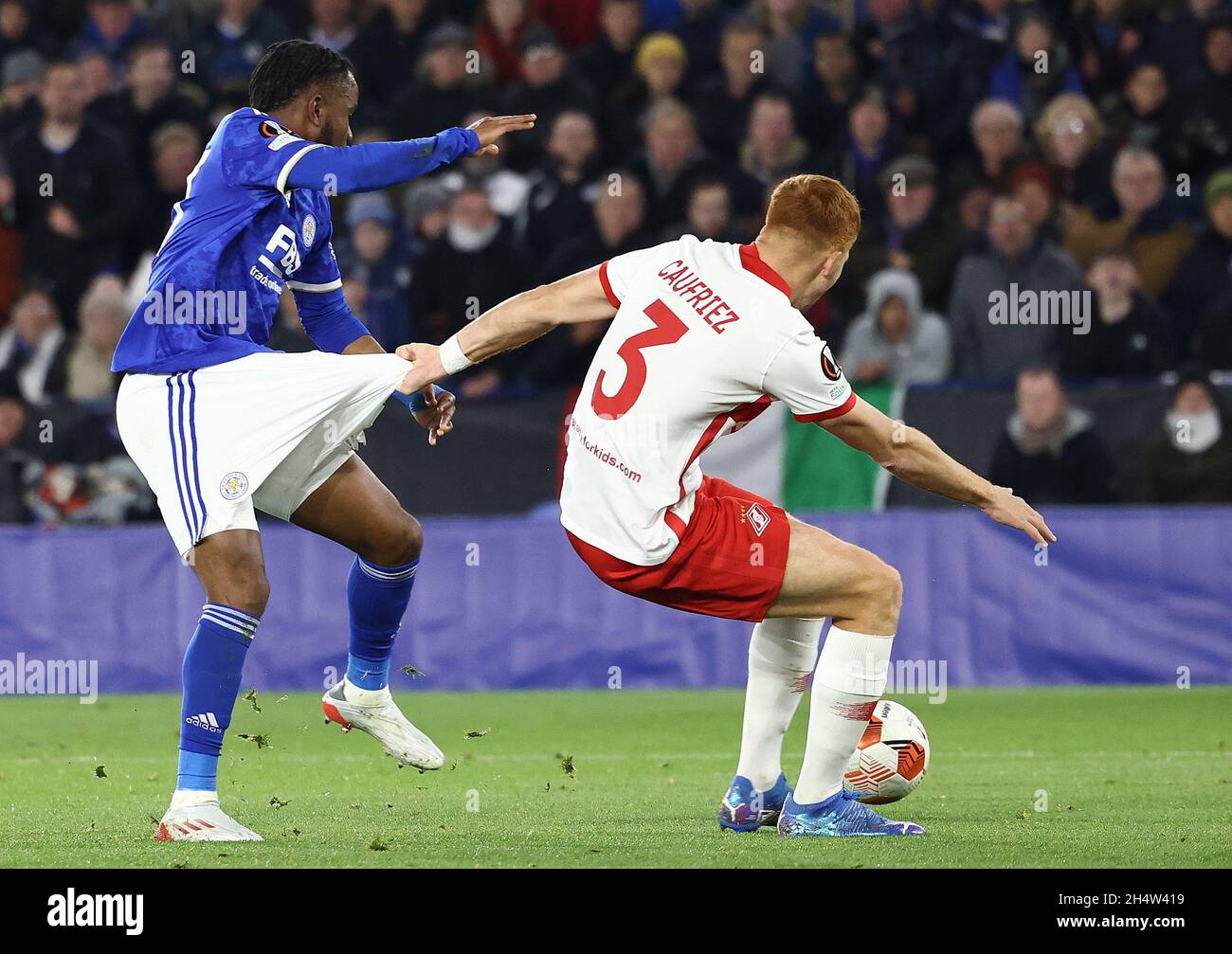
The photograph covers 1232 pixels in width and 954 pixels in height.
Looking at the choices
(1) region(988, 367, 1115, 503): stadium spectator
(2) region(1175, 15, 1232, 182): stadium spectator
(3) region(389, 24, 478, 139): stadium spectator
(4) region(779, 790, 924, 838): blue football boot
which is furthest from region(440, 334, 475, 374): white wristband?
(2) region(1175, 15, 1232, 182): stadium spectator

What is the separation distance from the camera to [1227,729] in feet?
31.3

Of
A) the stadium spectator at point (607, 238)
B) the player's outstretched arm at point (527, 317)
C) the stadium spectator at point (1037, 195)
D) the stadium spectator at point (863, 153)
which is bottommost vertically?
the player's outstretched arm at point (527, 317)

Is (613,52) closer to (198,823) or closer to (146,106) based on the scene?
(146,106)

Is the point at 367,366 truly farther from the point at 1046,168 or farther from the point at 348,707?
the point at 1046,168

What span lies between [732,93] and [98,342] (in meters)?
5.13

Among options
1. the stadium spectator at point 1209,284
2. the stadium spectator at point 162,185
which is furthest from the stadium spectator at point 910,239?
the stadium spectator at point 162,185

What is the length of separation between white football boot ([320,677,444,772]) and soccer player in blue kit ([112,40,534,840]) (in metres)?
0.64

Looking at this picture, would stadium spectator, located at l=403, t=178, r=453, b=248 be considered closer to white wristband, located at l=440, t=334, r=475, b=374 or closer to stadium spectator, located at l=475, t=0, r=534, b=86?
stadium spectator, located at l=475, t=0, r=534, b=86

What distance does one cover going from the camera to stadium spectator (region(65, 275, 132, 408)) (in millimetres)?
13258

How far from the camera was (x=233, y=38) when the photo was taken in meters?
15.2

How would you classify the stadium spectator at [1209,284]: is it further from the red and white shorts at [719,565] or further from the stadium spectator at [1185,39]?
the red and white shorts at [719,565]

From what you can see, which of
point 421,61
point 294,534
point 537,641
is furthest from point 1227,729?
point 421,61

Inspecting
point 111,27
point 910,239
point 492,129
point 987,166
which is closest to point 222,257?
point 492,129

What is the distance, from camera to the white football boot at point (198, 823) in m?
5.80
